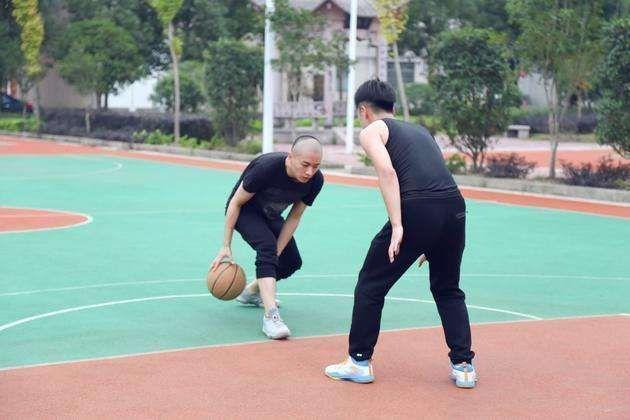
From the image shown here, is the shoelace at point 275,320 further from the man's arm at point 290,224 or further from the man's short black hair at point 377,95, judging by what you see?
the man's short black hair at point 377,95

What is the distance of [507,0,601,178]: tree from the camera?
23.3m

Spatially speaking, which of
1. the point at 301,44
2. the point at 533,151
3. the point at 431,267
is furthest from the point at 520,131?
the point at 431,267

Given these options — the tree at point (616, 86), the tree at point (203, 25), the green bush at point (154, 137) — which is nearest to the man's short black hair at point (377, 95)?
the tree at point (616, 86)

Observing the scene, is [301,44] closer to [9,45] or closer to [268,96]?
[268,96]

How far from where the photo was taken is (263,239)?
939 cm

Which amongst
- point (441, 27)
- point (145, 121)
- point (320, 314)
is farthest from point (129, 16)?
point (320, 314)

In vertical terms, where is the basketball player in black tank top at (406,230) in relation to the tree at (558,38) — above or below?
below

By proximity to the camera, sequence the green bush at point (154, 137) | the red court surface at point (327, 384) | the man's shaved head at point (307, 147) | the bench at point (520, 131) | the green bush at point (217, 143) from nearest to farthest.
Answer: the red court surface at point (327, 384)
the man's shaved head at point (307, 147)
the green bush at point (217, 143)
the green bush at point (154, 137)
the bench at point (520, 131)

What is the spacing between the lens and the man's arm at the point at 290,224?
9547mm

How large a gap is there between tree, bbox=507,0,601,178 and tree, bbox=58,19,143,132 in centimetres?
1928

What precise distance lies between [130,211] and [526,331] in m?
9.77

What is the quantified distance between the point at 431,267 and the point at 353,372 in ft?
2.65

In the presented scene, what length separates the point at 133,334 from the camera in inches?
362

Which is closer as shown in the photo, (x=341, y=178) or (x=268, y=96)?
(x=341, y=178)
